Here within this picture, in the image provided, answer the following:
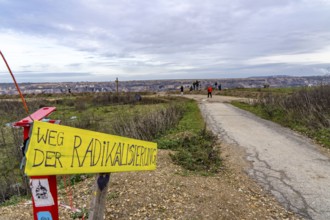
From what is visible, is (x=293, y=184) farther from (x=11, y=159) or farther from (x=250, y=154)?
(x=11, y=159)

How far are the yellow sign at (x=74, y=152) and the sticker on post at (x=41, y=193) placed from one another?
0.88 feet

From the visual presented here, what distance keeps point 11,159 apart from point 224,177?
28.4 feet

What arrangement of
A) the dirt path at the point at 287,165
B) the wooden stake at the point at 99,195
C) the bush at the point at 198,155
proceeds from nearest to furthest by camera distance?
the wooden stake at the point at 99,195 → the dirt path at the point at 287,165 → the bush at the point at 198,155

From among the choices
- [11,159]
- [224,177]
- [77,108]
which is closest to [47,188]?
[224,177]

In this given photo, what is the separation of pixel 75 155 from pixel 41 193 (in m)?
0.41

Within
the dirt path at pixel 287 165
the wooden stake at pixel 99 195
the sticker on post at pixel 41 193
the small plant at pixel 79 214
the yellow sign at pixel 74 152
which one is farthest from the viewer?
the dirt path at pixel 287 165

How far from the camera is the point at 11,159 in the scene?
429 inches

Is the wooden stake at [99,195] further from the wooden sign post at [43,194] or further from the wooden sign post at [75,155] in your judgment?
the wooden sign post at [43,194]

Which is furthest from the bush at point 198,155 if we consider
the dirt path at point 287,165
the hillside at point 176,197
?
the dirt path at point 287,165

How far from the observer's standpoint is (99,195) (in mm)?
2561

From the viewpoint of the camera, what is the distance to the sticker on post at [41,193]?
2.10m

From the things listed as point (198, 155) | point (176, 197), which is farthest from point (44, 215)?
point (198, 155)

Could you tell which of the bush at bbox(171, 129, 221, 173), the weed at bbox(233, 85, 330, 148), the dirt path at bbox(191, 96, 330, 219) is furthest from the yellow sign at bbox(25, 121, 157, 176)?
the weed at bbox(233, 85, 330, 148)

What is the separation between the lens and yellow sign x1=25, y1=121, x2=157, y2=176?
1.84m
